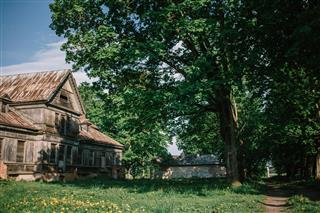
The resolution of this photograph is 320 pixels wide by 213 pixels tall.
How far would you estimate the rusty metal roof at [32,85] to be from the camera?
105 feet

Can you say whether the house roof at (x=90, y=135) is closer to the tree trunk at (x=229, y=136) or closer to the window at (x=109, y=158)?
the window at (x=109, y=158)

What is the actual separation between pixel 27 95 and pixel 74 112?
5.74m

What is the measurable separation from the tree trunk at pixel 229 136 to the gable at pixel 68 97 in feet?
59.2

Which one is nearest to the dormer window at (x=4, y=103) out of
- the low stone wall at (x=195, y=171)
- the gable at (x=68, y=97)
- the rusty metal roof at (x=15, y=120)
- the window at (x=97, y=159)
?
the rusty metal roof at (x=15, y=120)

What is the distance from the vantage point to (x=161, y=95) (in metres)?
17.3

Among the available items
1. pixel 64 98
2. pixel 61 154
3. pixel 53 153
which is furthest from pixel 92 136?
pixel 53 153

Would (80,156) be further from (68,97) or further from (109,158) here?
(68,97)

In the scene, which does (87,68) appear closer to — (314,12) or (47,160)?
(314,12)

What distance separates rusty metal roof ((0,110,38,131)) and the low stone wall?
44.2 metres

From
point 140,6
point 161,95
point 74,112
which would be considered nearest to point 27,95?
point 74,112

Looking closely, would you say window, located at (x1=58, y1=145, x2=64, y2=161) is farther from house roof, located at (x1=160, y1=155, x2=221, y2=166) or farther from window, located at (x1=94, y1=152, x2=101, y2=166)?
house roof, located at (x1=160, y1=155, x2=221, y2=166)

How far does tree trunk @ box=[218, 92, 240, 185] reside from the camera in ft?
71.3

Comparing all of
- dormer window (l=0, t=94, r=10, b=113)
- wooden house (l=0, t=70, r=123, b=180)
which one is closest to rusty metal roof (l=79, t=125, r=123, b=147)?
wooden house (l=0, t=70, r=123, b=180)

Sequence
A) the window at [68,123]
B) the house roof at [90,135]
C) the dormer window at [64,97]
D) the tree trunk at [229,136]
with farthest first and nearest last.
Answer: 1. the house roof at [90,135]
2. the window at [68,123]
3. the dormer window at [64,97]
4. the tree trunk at [229,136]
